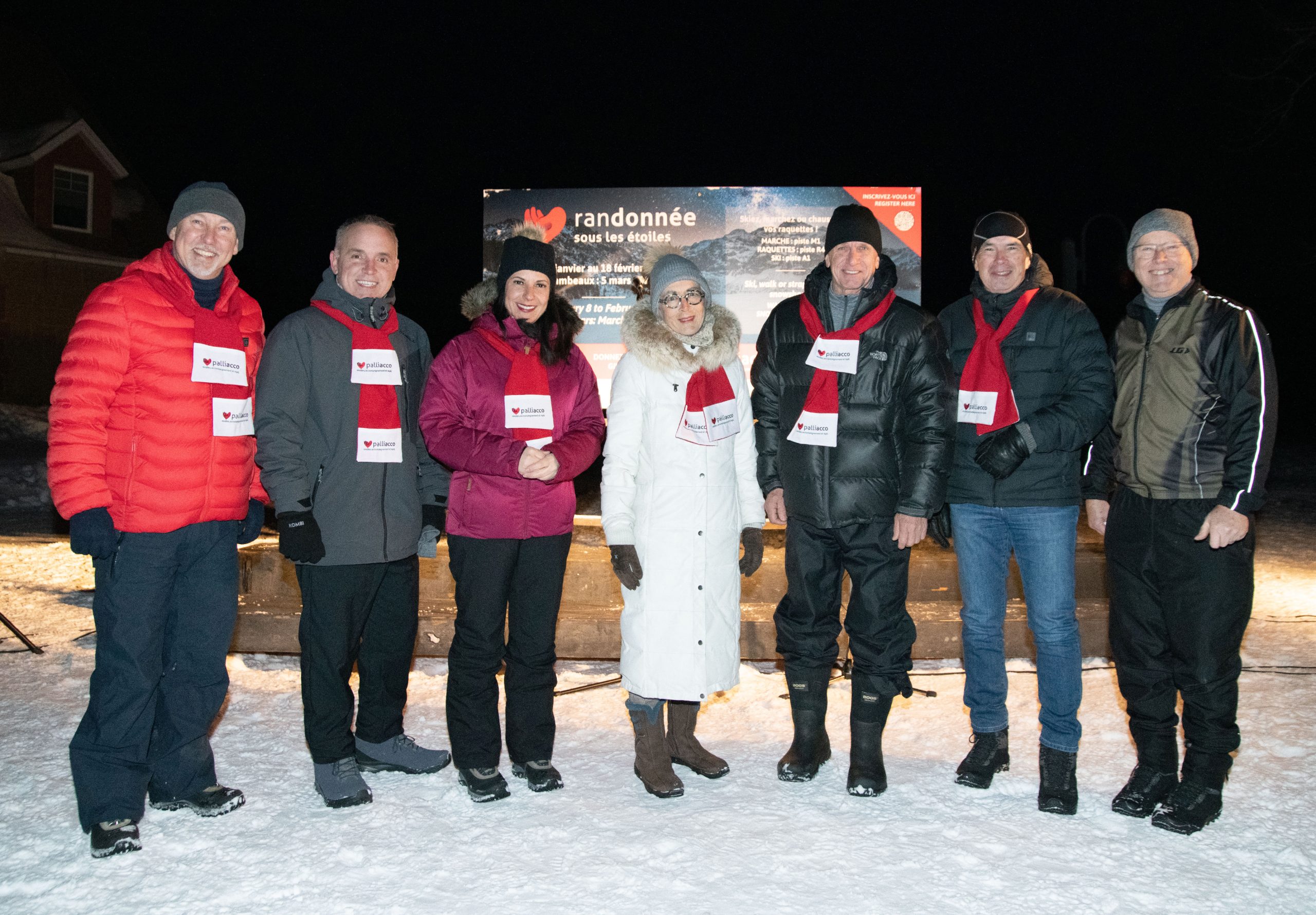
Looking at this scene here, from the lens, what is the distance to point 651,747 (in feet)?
11.1

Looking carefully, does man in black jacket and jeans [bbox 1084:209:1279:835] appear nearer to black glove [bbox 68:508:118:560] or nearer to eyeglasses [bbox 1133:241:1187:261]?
eyeglasses [bbox 1133:241:1187:261]

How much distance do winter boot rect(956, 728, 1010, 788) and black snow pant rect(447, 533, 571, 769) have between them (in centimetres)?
151

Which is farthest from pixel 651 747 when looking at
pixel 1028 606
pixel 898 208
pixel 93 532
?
pixel 898 208

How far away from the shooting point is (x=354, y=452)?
3213 mm

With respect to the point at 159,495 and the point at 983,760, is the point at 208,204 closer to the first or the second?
the point at 159,495

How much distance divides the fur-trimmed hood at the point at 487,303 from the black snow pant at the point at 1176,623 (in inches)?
79.7

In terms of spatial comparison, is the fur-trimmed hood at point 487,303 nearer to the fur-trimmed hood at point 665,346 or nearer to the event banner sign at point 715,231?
the fur-trimmed hood at point 665,346

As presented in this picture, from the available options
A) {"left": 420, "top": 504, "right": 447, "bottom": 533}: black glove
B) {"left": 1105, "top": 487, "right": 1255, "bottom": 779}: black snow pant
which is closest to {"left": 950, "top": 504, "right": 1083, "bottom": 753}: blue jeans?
{"left": 1105, "top": 487, "right": 1255, "bottom": 779}: black snow pant

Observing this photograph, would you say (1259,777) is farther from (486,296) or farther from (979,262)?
(486,296)

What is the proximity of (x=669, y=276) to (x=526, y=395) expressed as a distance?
664 millimetres

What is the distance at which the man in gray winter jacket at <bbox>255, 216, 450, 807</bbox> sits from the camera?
3094 millimetres

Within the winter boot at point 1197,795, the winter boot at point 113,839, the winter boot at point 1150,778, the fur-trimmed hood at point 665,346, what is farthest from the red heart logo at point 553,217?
the winter boot at point 1197,795

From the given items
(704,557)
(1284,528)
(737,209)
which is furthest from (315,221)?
(704,557)

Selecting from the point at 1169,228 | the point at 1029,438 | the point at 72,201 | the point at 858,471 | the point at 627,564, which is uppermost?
the point at 72,201
